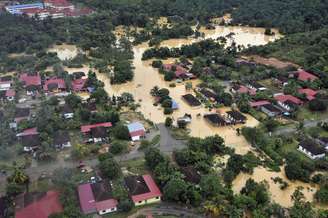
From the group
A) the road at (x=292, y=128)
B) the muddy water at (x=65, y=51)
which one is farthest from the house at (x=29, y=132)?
the muddy water at (x=65, y=51)

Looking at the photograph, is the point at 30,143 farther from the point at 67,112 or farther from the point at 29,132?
the point at 67,112

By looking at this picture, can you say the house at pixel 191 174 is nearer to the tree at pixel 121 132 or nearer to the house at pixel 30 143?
the tree at pixel 121 132

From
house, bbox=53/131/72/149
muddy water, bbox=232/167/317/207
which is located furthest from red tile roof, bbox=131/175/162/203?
house, bbox=53/131/72/149

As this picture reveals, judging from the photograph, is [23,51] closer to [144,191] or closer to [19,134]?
[19,134]

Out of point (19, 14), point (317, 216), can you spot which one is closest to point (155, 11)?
point (19, 14)

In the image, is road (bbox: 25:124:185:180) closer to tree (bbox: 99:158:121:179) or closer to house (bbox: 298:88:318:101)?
tree (bbox: 99:158:121:179)

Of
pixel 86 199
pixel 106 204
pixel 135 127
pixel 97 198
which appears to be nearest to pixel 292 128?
pixel 135 127
